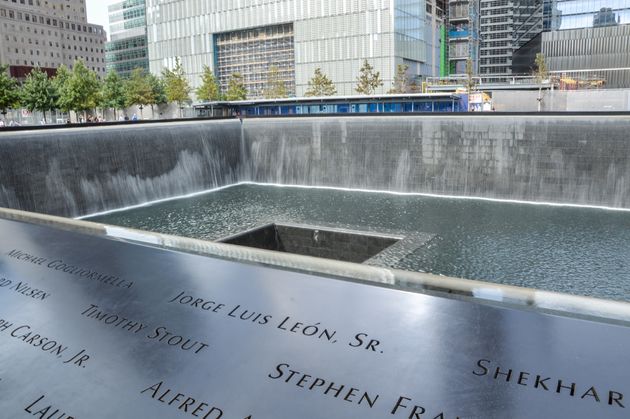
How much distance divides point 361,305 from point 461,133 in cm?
1570

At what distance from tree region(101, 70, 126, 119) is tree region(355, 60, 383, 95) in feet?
73.2

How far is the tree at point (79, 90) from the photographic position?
1741 inches

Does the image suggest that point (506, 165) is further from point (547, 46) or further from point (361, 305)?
point (547, 46)

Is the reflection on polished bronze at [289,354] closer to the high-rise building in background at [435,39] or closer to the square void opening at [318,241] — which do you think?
the square void opening at [318,241]

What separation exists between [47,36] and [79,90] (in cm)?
5951

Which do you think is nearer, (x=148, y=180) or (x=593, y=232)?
(x=593, y=232)

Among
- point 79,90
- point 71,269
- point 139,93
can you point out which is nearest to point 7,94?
point 79,90

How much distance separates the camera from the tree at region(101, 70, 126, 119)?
169 ft

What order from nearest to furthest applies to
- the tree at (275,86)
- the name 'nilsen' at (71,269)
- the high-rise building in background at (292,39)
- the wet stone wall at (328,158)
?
the name 'nilsen' at (71,269) → the wet stone wall at (328,158) → the high-rise building in background at (292,39) → the tree at (275,86)

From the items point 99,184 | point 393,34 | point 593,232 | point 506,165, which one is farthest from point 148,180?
point 393,34

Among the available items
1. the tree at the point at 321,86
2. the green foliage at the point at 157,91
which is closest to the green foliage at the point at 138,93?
the green foliage at the point at 157,91

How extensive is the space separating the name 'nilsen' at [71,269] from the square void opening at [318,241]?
22.1 feet

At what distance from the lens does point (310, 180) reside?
68.7 ft

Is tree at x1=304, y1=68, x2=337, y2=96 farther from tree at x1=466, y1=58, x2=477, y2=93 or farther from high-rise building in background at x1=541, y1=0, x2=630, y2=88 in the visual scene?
high-rise building in background at x1=541, y1=0, x2=630, y2=88
